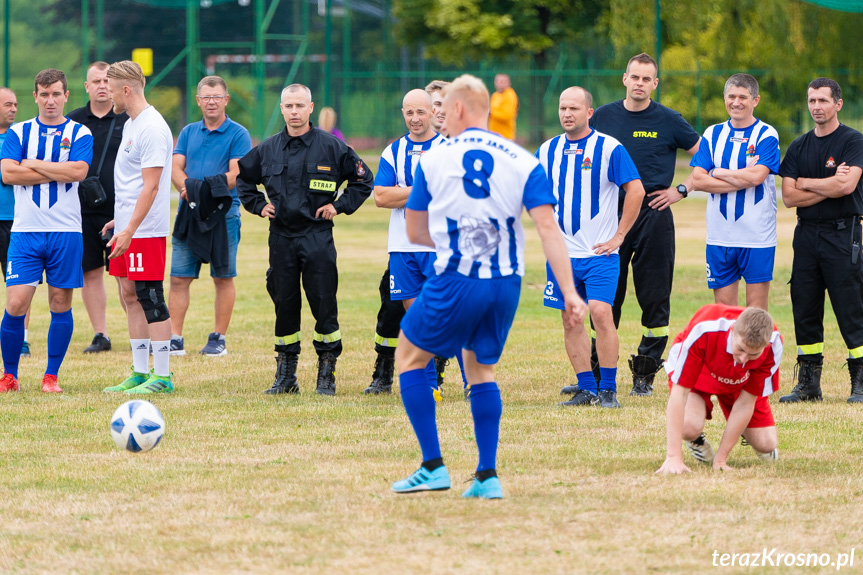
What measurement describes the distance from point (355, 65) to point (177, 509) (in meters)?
33.8

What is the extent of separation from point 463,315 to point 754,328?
4.85ft

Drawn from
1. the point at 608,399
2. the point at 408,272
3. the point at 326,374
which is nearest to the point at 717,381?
the point at 608,399

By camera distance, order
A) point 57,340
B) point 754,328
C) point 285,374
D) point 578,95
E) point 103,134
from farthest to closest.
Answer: point 103,134, point 285,374, point 57,340, point 578,95, point 754,328

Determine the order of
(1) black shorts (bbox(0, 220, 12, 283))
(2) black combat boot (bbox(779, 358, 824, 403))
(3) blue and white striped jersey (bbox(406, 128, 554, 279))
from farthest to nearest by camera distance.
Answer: (1) black shorts (bbox(0, 220, 12, 283)), (2) black combat boot (bbox(779, 358, 824, 403)), (3) blue and white striped jersey (bbox(406, 128, 554, 279))

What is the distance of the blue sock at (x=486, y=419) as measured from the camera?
17.2 feet

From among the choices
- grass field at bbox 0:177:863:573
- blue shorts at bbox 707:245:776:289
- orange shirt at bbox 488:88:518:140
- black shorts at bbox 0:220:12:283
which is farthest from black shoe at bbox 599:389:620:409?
orange shirt at bbox 488:88:518:140

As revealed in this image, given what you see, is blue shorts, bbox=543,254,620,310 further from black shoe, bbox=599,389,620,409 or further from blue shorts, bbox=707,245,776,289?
blue shorts, bbox=707,245,776,289

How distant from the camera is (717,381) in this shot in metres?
5.84

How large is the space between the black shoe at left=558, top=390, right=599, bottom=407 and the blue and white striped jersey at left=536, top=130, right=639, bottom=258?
3.20 ft

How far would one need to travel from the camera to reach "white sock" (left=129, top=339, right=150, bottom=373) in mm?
8398

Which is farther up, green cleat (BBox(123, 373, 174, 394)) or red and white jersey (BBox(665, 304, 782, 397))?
red and white jersey (BBox(665, 304, 782, 397))

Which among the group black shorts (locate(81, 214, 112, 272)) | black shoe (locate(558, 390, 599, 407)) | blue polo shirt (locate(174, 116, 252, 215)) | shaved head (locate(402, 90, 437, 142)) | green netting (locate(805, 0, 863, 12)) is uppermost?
green netting (locate(805, 0, 863, 12))

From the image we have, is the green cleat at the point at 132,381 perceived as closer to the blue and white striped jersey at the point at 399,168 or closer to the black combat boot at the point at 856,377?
the blue and white striped jersey at the point at 399,168

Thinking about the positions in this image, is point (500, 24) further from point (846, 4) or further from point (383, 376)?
point (383, 376)
